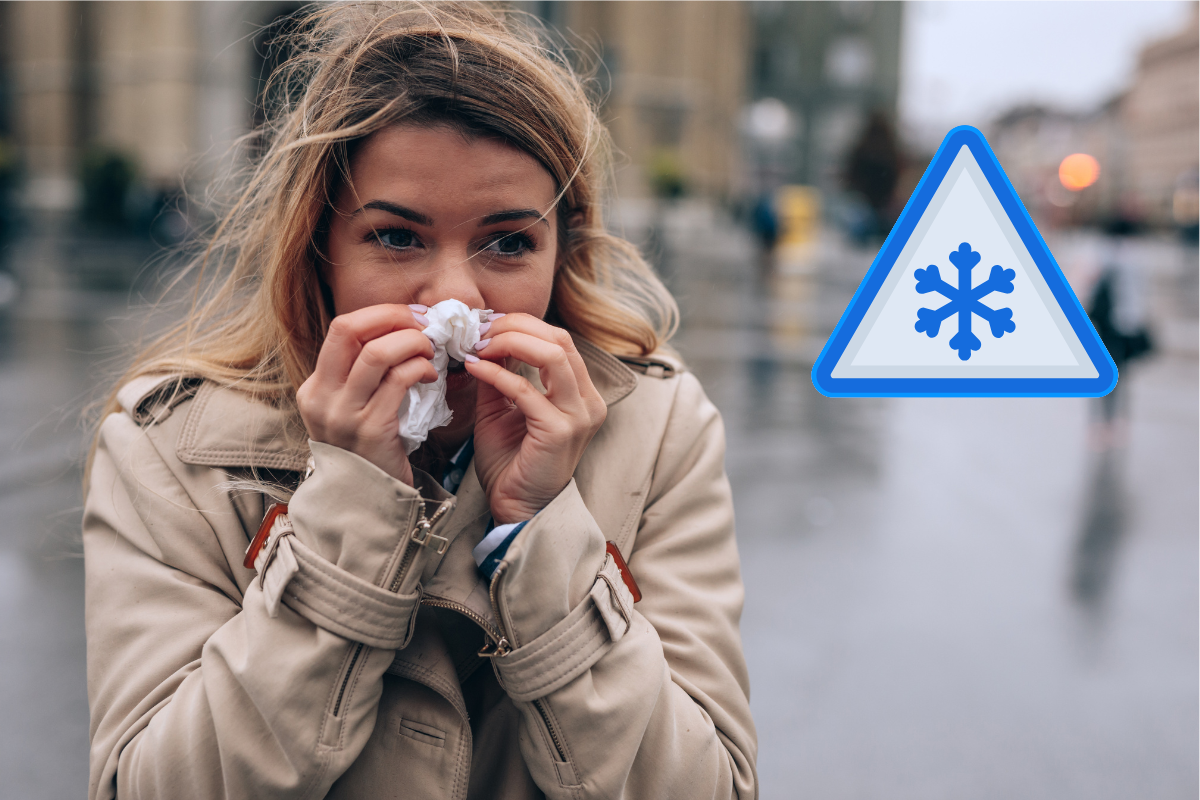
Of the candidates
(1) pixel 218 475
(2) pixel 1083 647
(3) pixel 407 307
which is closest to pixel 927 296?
(3) pixel 407 307

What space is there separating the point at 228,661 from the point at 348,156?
0.79 meters

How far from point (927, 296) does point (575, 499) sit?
636 mm

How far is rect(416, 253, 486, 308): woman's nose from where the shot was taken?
4.98ft

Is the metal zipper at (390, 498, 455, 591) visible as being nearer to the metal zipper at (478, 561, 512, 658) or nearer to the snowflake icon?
the metal zipper at (478, 561, 512, 658)

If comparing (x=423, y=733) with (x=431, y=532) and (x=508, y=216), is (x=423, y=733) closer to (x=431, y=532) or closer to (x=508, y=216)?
(x=431, y=532)

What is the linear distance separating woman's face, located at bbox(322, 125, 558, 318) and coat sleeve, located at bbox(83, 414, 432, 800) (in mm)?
312

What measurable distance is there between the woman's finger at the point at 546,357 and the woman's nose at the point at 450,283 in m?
0.09

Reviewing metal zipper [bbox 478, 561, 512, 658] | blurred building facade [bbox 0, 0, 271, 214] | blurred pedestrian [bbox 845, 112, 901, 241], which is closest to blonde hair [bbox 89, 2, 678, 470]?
metal zipper [bbox 478, 561, 512, 658]

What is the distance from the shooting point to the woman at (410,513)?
1379 mm

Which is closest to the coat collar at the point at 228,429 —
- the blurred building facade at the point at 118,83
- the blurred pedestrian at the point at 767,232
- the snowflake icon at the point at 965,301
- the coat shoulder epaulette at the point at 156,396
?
the coat shoulder epaulette at the point at 156,396

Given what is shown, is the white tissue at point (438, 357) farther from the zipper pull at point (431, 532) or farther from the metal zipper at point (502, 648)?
the metal zipper at point (502, 648)

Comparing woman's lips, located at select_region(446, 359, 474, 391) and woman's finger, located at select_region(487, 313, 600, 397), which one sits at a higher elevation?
woman's finger, located at select_region(487, 313, 600, 397)

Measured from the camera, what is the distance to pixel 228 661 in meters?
1.36

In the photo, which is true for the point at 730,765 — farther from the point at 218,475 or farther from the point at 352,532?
the point at 218,475
